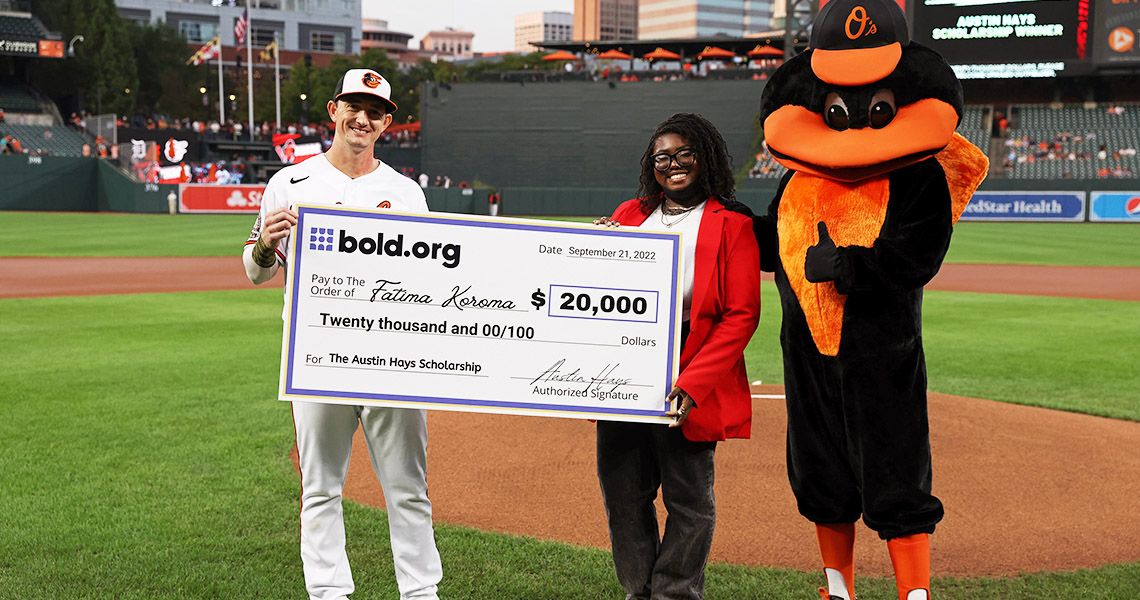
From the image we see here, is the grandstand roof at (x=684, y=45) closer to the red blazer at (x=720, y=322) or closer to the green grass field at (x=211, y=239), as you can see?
the green grass field at (x=211, y=239)

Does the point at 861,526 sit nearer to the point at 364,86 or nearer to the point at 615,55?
the point at 364,86

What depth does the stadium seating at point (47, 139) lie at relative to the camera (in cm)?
4478

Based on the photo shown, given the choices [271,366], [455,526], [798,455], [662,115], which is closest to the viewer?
[798,455]

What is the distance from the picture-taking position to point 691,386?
3.60 meters

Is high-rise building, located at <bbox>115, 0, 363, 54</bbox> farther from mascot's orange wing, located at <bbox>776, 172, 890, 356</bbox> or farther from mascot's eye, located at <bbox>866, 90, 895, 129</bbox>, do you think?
mascot's eye, located at <bbox>866, 90, 895, 129</bbox>

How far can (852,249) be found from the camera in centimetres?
355

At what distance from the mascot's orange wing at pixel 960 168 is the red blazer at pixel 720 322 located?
72 cm

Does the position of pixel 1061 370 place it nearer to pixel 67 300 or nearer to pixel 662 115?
pixel 67 300

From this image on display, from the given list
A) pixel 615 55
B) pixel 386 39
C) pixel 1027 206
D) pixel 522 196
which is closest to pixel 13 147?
pixel 522 196

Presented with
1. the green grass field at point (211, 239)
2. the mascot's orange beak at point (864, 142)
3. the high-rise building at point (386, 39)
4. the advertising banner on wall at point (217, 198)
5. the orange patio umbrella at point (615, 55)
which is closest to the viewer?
the mascot's orange beak at point (864, 142)

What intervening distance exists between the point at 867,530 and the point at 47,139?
47781 millimetres

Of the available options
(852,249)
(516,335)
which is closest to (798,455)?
(852,249)

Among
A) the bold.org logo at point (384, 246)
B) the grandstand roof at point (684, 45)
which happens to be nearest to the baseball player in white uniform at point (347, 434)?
the bold.org logo at point (384, 246)

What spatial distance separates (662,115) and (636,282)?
45217 mm
